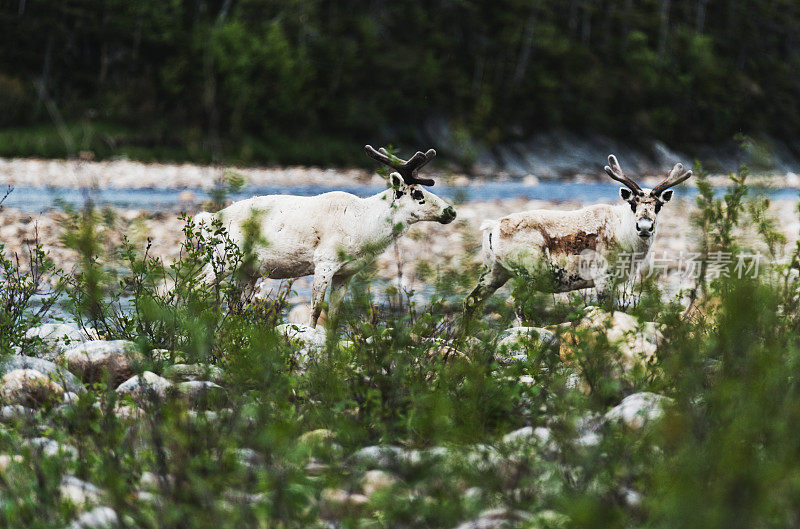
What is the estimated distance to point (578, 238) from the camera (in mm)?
7492

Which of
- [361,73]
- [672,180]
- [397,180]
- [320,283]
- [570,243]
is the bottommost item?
[320,283]

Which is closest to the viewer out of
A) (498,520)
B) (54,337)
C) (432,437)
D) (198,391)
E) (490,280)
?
(498,520)

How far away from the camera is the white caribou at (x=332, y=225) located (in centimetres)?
691

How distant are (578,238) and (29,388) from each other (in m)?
4.63

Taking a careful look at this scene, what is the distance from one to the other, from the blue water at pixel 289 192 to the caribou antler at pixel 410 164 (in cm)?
484

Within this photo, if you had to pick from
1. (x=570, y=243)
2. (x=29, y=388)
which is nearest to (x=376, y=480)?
(x=29, y=388)

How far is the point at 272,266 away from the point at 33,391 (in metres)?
2.78

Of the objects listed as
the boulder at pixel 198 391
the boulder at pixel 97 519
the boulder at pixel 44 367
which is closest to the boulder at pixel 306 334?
the boulder at pixel 198 391

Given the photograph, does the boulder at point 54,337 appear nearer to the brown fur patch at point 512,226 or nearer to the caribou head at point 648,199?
the brown fur patch at point 512,226

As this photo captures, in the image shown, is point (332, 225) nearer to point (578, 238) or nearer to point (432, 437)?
point (578, 238)

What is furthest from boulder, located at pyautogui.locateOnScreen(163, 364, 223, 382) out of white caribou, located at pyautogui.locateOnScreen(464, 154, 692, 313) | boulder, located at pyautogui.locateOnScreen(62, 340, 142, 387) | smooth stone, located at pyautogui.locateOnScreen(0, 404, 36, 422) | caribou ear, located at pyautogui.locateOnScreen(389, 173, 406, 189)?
white caribou, located at pyautogui.locateOnScreen(464, 154, 692, 313)

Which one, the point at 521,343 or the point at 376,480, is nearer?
the point at 376,480

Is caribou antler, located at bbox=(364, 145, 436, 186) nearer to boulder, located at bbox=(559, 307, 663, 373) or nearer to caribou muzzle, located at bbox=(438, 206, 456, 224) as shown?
caribou muzzle, located at bbox=(438, 206, 456, 224)

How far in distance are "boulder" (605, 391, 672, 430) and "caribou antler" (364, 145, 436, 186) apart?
9.66 ft
